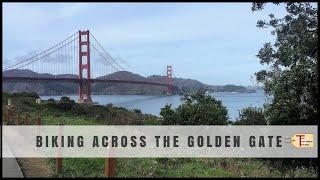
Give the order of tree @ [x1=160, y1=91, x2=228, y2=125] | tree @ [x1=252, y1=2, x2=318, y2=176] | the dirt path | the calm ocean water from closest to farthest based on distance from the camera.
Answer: the dirt path
tree @ [x1=252, y1=2, x2=318, y2=176]
tree @ [x1=160, y1=91, x2=228, y2=125]
the calm ocean water

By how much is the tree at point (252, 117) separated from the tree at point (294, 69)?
1461mm

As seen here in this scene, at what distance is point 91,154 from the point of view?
1048 centimetres

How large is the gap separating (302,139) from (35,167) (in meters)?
6.40

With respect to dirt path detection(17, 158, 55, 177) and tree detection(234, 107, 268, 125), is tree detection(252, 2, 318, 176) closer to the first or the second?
tree detection(234, 107, 268, 125)

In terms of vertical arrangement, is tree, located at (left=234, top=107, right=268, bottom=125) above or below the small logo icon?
above

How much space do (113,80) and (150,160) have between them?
41.8 metres

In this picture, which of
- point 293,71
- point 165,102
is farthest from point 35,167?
point 165,102

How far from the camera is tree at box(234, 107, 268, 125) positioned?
1412 centimetres

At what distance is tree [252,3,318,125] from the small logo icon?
12.9 inches

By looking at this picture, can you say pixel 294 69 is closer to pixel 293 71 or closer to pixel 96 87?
pixel 293 71

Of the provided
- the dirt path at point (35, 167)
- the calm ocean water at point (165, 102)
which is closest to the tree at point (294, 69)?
the dirt path at point (35, 167)

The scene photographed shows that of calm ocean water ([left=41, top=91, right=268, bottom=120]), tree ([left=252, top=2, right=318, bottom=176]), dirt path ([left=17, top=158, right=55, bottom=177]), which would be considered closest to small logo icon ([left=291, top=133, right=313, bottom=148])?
tree ([left=252, top=2, right=318, bottom=176])

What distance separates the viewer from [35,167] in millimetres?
9938

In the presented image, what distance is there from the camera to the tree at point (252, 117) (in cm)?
1412
